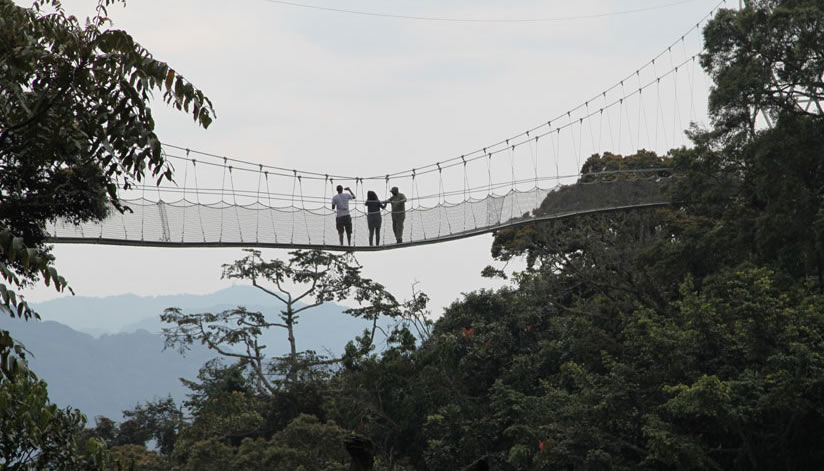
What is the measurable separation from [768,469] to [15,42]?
31.5 feet

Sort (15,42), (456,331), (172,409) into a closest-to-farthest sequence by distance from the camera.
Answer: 1. (15,42)
2. (456,331)
3. (172,409)

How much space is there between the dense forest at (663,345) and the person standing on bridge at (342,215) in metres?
2.52

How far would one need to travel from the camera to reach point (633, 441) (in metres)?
11.5

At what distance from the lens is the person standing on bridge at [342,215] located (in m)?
11.7

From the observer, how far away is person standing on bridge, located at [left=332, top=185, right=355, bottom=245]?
11711 mm

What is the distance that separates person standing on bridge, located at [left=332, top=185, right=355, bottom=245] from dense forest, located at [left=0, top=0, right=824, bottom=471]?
8.27ft

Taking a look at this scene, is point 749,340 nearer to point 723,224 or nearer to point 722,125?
point 723,224

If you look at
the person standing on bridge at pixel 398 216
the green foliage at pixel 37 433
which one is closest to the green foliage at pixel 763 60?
the person standing on bridge at pixel 398 216

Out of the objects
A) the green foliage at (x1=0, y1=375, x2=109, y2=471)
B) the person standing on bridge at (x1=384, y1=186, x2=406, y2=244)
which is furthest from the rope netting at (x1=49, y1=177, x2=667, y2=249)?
the green foliage at (x1=0, y1=375, x2=109, y2=471)

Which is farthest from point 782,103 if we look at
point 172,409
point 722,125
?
point 172,409

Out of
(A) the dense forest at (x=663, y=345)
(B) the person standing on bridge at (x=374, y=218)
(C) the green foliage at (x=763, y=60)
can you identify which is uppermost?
(C) the green foliage at (x=763, y=60)

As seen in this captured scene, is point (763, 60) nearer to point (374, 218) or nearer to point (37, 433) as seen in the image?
point (374, 218)

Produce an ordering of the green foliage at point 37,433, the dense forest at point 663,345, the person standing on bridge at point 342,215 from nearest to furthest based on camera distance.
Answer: the green foliage at point 37,433 < the dense forest at point 663,345 < the person standing on bridge at point 342,215

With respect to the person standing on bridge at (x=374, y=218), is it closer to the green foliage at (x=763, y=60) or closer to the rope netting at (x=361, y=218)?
the rope netting at (x=361, y=218)
